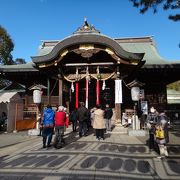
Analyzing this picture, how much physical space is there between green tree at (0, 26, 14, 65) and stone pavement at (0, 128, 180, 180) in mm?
22552

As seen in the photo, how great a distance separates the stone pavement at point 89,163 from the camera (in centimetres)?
706

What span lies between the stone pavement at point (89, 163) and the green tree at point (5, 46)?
2255 centimetres

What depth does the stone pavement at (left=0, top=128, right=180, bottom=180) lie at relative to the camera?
7062 mm

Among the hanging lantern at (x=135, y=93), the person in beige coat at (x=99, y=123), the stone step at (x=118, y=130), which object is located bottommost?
the stone step at (x=118, y=130)

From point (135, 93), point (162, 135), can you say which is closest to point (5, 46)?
point (135, 93)

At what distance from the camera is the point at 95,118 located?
13328 mm

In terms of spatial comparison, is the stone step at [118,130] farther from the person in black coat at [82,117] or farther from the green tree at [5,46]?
the green tree at [5,46]

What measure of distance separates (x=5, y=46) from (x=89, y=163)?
27.1 meters

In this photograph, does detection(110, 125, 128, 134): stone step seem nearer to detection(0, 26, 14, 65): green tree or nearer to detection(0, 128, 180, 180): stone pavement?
detection(0, 128, 180, 180): stone pavement

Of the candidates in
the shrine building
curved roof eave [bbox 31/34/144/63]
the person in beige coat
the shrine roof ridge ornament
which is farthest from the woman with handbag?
the shrine roof ridge ornament

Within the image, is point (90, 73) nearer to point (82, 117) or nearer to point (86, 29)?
point (86, 29)

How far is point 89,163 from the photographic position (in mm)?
8352

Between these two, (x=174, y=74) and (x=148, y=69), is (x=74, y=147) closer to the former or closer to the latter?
(x=148, y=69)

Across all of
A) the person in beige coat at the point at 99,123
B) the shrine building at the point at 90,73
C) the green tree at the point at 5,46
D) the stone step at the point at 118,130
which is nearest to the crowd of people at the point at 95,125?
the person in beige coat at the point at 99,123
